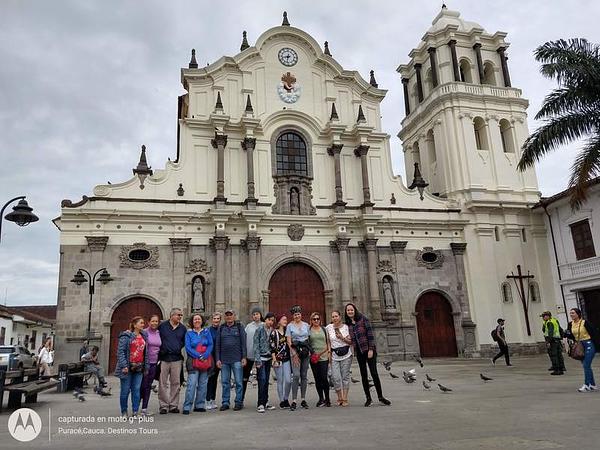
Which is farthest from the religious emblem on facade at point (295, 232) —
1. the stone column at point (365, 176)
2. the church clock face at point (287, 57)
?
the church clock face at point (287, 57)

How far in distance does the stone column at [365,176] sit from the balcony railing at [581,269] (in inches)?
383

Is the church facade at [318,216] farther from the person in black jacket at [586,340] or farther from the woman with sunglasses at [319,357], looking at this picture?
the woman with sunglasses at [319,357]

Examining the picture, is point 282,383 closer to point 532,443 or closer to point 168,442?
point 168,442

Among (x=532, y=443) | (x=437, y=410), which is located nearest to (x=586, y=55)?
(x=437, y=410)

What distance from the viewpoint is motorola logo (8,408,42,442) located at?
6410 mm

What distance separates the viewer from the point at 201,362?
27.1ft

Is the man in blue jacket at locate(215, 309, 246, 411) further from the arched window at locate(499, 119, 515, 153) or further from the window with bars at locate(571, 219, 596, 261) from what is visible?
the arched window at locate(499, 119, 515, 153)

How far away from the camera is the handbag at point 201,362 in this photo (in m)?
8.25

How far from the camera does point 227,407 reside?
8445mm

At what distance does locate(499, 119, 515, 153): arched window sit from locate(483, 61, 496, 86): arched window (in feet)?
8.49

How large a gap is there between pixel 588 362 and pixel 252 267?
14071 millimetres

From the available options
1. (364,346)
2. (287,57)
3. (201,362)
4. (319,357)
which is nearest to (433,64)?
(287,57)

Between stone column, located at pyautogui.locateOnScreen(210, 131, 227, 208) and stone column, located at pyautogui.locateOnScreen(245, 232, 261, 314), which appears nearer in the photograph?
stone column, located at pyautogui.locateOnScreen(245, 232, 261, 314)

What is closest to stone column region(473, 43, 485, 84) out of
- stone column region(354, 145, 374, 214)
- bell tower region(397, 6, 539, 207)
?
bell tower region(397, 6, 539, 207)
